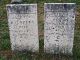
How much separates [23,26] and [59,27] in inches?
28.4

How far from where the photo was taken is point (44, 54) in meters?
5.70

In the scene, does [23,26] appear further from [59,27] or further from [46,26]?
[59,27]

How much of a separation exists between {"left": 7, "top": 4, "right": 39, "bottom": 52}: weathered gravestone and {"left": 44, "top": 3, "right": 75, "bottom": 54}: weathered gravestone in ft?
0.76

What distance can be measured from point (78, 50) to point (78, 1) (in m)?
3.77

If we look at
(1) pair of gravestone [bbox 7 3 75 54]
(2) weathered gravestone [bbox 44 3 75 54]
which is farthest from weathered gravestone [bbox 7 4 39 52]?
(2) weathered gravestone [bbox 44 3 75 54]

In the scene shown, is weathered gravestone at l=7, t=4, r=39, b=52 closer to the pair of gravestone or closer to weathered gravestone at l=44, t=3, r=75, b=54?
the pair of gravestone

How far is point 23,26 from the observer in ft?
18.4

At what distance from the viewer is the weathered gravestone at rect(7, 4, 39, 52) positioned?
5.48 m

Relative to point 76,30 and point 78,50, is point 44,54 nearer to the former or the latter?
point 78,50

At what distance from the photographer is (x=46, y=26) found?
5.52 meters

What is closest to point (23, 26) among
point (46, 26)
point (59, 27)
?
point (46, 26)

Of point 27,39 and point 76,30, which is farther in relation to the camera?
point 76,30

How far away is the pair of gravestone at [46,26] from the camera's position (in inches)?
213

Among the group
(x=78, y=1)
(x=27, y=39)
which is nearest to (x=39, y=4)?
(x=78, y=1)
